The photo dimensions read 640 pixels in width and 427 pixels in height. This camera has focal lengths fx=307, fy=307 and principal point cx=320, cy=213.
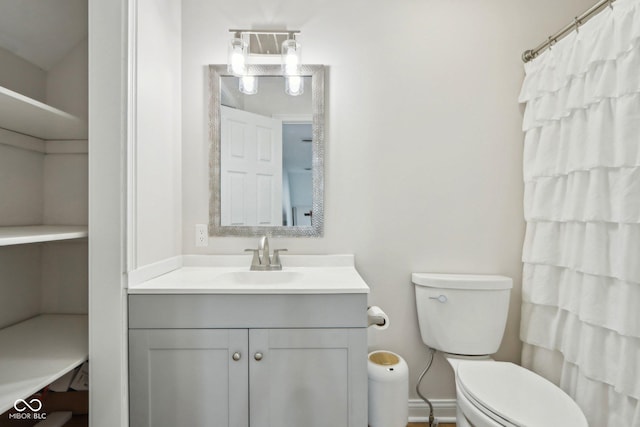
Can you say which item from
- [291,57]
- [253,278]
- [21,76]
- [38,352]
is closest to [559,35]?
[291,57]

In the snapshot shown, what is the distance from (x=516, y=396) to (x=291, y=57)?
6.01 ft

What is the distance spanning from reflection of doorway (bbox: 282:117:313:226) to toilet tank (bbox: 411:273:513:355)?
2.77 feet

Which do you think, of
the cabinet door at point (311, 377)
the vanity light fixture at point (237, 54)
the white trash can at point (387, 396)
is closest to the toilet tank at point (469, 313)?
the white trash can at point (387, 396)

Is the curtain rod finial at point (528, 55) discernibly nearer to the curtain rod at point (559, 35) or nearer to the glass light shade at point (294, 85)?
the curtain rod at point (559, 35)

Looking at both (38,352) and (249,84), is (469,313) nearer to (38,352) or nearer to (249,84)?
(249,84)

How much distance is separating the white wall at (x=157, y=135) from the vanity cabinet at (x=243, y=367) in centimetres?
32

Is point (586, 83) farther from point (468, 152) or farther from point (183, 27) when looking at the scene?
point (183, 27)

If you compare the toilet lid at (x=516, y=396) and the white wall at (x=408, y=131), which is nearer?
the toilet lid at (x=516, y=396)

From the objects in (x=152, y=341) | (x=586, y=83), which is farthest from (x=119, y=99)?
(x=586, y=83)

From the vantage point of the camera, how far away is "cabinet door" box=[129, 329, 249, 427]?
3.97 ft

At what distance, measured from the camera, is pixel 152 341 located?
1213 millimetres

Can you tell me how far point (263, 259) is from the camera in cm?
161

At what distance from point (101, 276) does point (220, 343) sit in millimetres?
515

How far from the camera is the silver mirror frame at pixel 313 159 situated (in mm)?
1711
